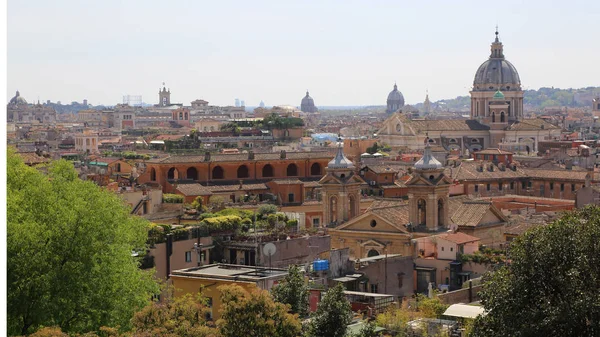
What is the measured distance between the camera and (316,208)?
33250mm

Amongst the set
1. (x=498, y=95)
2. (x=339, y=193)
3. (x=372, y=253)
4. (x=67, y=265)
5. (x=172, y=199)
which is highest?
(x=498, y=95)

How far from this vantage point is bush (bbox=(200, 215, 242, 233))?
76.9 ft

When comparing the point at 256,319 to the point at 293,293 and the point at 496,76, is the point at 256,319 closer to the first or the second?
the point at 293,293

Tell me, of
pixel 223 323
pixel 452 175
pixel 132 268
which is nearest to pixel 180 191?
pixel 452 175

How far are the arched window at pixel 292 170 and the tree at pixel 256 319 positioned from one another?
24.0 m

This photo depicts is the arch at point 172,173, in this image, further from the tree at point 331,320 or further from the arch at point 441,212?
the tree at point 331,320

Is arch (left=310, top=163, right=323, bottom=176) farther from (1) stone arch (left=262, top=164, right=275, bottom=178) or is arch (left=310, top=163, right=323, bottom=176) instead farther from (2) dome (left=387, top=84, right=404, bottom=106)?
(2) dome (left=387, top=84, right=404, bottom=106)

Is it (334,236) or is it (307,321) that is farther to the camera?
(334,236)

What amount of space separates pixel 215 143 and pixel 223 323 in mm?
47393

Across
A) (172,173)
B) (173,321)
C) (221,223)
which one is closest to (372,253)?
(221,223)

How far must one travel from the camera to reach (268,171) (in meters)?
→ 38.2

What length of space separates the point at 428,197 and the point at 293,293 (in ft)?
30.1

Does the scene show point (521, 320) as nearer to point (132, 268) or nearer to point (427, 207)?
point (132, 268)

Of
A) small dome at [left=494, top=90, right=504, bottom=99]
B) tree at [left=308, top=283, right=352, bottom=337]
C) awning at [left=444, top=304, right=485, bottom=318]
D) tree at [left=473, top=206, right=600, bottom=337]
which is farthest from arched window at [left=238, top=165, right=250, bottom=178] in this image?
small dome at [left=494, top=90, right=504, bottom=99]
